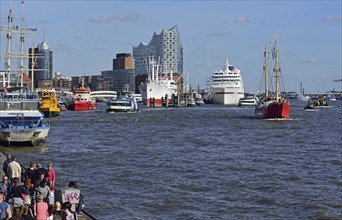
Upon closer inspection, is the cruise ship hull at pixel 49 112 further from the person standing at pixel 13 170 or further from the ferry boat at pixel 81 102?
the person standing at pixel 13 170

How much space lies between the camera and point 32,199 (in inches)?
809

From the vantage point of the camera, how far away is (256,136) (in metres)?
69.3

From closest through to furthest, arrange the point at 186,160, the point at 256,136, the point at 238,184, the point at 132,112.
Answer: the point at 238,184, the point at 186,160, the point at 256,136, the point at 132,112

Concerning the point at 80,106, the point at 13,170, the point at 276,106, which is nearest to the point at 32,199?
the point at 13,170

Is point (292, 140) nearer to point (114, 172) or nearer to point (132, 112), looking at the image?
point (114, 172)

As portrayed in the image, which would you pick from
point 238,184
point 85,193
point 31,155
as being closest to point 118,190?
point 85,193

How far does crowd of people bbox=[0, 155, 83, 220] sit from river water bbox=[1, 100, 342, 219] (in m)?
3.95

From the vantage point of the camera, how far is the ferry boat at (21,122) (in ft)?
165

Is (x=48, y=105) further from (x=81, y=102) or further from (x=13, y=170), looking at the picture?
(x=13, y=170)

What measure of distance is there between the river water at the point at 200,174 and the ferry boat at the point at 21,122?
0.96m

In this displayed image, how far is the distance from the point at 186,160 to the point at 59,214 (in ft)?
91.8

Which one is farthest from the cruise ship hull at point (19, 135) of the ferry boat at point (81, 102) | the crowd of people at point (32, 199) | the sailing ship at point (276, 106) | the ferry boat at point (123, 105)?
the ferry boat at point (81, 102)

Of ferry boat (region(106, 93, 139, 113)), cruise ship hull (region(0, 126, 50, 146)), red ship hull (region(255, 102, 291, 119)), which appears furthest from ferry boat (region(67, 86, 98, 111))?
cruise ship hull (region(0, 126, 50, 146))

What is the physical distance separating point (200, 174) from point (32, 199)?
59.0 feet
